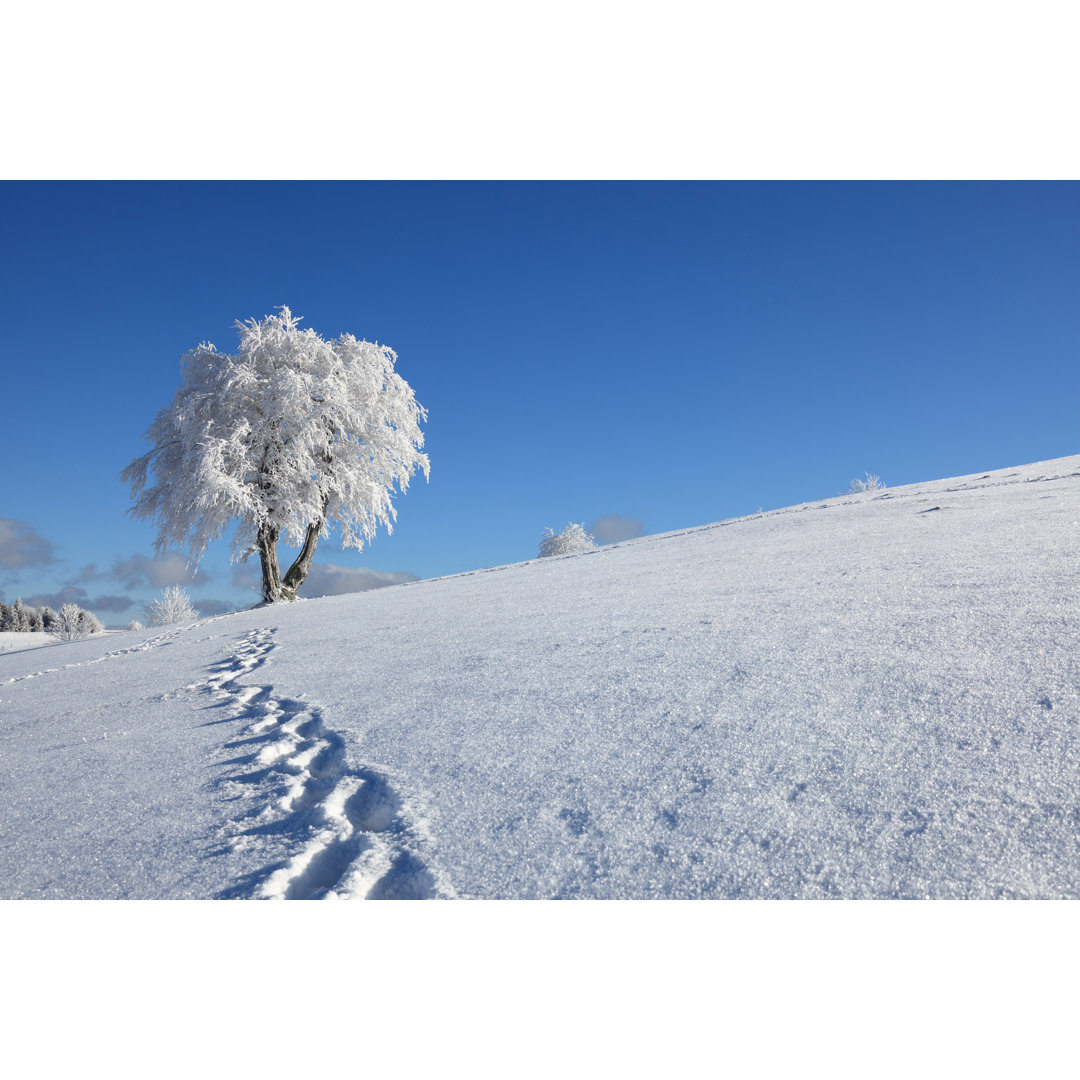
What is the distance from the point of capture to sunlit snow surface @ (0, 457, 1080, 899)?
1.37m

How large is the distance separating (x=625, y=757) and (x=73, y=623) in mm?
21910

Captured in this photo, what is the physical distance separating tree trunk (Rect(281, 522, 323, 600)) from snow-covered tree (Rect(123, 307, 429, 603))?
0.07 feet

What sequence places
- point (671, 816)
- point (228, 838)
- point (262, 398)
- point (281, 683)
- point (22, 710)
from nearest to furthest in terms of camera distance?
point (671, 816) < point (228, 838) < point (281, 683) < point (22, 710) < point (262, 398)

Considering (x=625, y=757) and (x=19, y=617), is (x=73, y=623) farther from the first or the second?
(x=625, y=757)

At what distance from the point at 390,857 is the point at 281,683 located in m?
2.25

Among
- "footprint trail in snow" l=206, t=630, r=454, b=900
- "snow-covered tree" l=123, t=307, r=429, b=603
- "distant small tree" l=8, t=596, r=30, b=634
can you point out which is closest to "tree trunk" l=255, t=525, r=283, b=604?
"snow-covered tree" l=123, t=307, r=429, b=603

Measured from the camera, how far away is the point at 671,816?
152 cm

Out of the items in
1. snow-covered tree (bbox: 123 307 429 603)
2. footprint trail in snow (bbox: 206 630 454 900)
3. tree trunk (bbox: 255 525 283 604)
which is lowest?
footprint trail in snow (bbox: 206 630 454 900)

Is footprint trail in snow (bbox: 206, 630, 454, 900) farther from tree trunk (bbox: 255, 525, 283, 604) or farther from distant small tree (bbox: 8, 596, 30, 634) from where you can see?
distant small tree (bbox: 8, 596, 30, 634)

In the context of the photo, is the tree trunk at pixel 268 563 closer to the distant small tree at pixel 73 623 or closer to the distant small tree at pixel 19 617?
the distant small tree at pixel 73 623

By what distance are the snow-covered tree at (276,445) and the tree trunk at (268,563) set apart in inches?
0.9

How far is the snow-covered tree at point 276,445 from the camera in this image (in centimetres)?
1177

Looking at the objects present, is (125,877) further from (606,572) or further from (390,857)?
(606,572)

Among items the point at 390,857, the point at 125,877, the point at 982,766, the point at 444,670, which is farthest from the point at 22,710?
the point at 982,766
